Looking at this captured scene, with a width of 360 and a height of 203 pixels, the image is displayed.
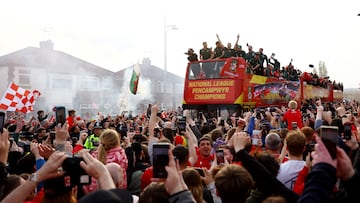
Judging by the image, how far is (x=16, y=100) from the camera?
14.6 metres

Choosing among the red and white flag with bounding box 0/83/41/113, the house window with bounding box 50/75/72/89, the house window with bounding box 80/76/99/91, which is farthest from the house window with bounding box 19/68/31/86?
the red and white flag with bounding box 0/83/41/113

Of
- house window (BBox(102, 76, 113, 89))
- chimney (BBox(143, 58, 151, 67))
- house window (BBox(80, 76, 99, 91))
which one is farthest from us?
chimney (BBox(143, 58, 151, 67))

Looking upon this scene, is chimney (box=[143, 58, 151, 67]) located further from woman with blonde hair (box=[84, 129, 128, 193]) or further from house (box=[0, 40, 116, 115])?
woman with blonde hair (box=[84, 129, 128, 193])

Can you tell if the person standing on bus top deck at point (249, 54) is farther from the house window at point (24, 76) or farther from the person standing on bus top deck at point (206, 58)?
the house window at point (24, 76)

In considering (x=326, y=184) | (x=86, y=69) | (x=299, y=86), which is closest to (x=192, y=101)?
(x=299, y=86)

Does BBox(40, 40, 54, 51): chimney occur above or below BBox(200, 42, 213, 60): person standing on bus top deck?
above

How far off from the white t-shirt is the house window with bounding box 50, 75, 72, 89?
37.9 meters

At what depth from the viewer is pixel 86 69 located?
4625cm

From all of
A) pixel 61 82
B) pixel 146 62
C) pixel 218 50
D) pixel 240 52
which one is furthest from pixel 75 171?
pixel 146 62

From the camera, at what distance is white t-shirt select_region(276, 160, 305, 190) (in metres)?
4.09

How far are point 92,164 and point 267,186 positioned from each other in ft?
4.22

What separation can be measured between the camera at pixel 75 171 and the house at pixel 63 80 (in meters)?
31.5

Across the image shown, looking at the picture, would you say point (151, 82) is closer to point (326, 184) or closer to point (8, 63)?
point (8, 63)

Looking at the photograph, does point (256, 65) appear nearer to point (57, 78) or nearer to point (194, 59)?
point (194, 59)
